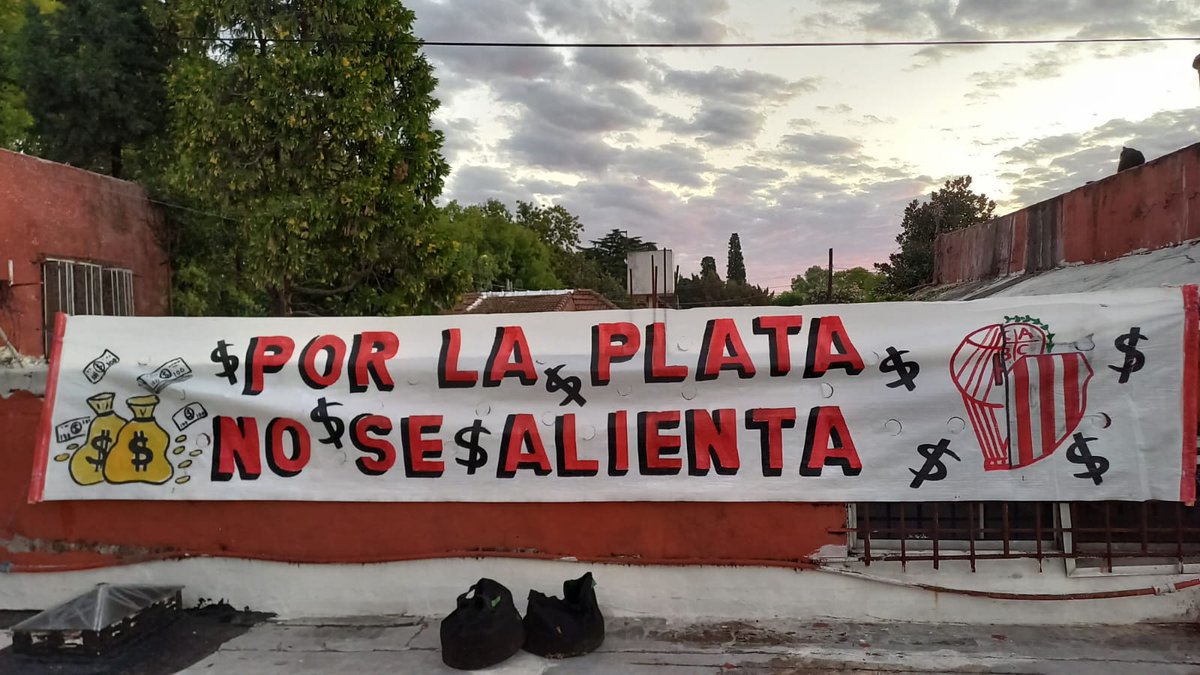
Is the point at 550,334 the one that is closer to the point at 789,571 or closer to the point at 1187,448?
the point at 789,571

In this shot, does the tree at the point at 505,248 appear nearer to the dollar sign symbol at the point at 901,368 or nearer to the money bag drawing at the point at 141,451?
the money bag drawing at the point at 141,451

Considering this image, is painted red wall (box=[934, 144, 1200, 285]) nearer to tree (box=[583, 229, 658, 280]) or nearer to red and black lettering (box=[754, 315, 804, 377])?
red and black lettering (box=[754, 315, 804, 377])

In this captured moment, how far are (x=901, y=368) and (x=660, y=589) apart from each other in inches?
83.9

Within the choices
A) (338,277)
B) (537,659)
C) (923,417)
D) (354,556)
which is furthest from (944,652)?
(338,277)

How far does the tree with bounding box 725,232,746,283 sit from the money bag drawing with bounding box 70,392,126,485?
72534 mm

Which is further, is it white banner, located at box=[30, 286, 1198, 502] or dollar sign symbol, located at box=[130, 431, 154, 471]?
dollar sign symbol, located at box=[130, 431, 154, 471]

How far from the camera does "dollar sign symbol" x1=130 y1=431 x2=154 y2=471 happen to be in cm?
516

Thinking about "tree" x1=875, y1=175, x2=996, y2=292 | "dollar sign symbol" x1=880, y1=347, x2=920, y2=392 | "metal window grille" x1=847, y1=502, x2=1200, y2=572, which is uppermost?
"tree" x1=875, y1=175, x2=996, y2=292

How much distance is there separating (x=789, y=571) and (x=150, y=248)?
1213 cm

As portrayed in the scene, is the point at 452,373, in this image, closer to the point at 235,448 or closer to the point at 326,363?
the point at 326,363

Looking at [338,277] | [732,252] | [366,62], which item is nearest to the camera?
[366,62]

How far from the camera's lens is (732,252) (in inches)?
3081

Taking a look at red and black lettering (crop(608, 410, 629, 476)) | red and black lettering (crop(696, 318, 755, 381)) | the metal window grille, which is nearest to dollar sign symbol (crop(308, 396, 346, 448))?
red and black lettering (crop(608, 410, 629, 476))

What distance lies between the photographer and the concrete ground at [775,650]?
4176 mm
